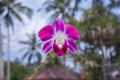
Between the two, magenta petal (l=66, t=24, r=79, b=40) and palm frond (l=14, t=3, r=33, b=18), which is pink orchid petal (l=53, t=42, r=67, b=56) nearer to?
magenta petal (l=66, t=24, r=79, b=40)

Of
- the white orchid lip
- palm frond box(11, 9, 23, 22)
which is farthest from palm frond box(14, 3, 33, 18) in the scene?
the white orchid lip

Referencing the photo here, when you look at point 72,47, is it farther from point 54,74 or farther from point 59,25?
point 54,74

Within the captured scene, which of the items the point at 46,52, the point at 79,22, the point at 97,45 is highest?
the point at 79,22

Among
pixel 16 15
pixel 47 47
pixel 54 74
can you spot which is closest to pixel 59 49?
pixel 47 47

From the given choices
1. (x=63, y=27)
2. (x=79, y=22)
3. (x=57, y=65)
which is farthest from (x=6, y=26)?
(x=63, y=27)

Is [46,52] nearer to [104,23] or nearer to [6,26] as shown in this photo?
[104,23]

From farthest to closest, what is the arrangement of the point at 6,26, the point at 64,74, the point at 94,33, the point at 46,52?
the point at 6,26 < the point at 64,74 < the point at 94,33 < the point at 46,52

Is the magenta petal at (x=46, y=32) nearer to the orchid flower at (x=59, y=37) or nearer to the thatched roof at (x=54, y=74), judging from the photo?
the orchid flower at (x=59, y=37)
